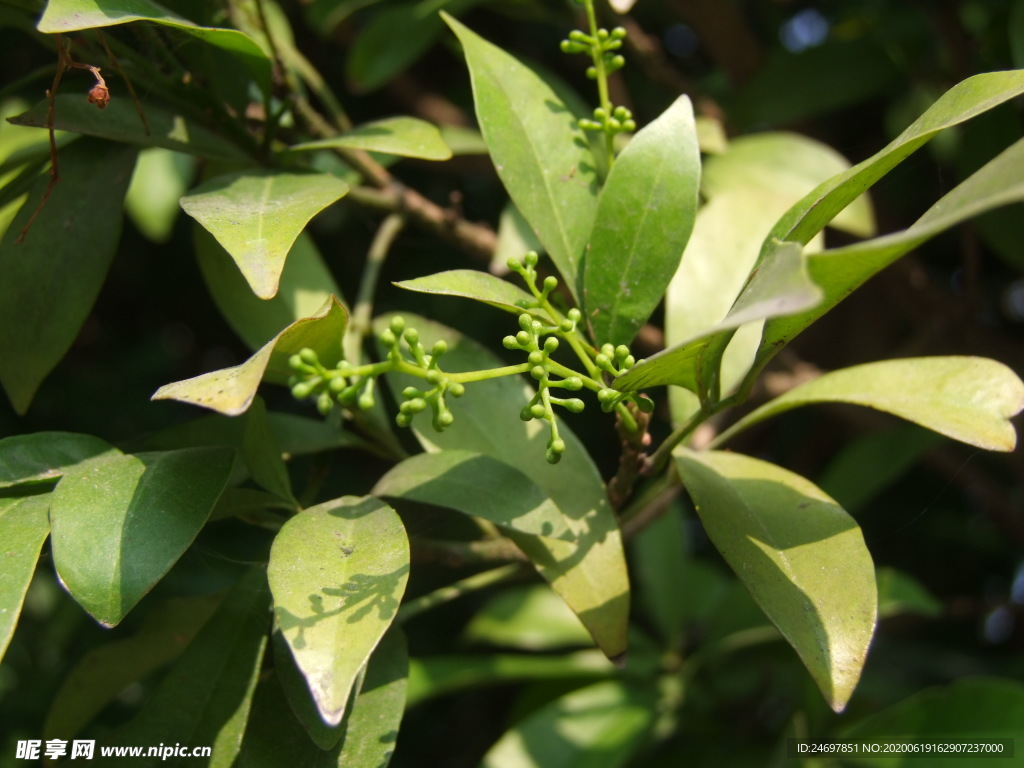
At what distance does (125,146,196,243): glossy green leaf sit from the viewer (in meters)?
1.14

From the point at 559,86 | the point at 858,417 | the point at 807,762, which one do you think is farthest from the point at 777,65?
the point at 807,762

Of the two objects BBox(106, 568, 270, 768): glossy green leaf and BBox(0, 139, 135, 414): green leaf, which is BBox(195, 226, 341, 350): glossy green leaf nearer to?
BBox(0, 139, 135, 414): green leaf

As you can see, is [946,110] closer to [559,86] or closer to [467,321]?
[559,86]

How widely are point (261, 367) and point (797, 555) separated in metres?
0.34

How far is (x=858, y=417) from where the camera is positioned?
1.24 metres

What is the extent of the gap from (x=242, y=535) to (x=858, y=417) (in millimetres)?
871

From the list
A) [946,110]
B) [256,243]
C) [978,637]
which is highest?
[946,110]

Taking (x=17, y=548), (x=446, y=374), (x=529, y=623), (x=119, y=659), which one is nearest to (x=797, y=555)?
(x=446, y=374)

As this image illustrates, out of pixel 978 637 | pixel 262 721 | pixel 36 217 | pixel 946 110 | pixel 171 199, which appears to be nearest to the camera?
pixel 946 110

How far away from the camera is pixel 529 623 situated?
1.30 m

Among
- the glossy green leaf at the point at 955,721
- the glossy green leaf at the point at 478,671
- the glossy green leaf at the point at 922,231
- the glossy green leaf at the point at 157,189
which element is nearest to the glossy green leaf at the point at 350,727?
the glossy green leaf at the point at 922,231

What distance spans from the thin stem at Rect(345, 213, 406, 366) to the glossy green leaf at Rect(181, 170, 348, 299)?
148 millimetres

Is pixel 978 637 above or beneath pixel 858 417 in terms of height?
beneath

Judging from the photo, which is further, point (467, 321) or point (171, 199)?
point (467, 321)
